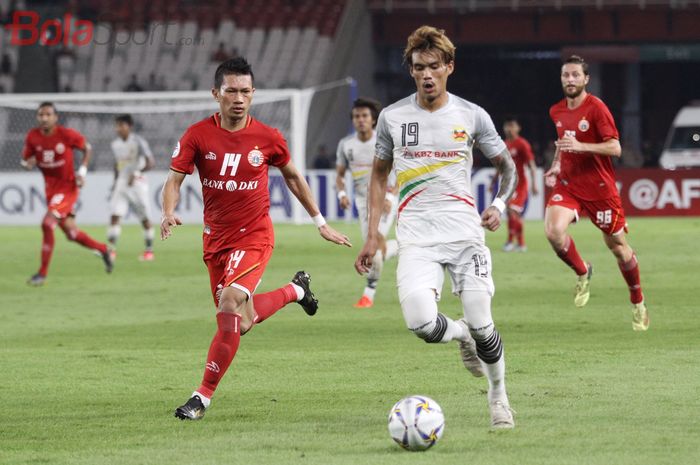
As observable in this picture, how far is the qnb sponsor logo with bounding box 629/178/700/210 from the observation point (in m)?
30.1

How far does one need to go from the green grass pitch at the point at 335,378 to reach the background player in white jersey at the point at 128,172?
425cm

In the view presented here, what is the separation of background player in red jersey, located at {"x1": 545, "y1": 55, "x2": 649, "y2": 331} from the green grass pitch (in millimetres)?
628

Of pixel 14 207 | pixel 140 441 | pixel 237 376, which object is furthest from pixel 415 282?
pixel 14 207

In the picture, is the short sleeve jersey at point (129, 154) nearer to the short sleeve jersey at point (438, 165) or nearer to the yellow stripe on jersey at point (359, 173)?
the yellow stripe on jersey at point (359, 173)

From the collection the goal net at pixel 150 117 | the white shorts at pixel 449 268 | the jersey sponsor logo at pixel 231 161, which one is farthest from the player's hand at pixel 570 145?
the goal net at pixel 150 117

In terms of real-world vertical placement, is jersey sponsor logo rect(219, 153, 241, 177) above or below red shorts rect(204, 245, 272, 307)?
above

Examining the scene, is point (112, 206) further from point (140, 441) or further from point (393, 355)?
point (140, 441)

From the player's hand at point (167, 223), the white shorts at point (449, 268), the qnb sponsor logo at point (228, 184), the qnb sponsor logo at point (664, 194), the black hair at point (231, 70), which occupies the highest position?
the black hair at point (231, 70)

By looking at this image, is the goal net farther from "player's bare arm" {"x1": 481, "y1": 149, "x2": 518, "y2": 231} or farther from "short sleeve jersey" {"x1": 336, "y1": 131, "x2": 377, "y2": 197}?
"player's bare arm" {"x1": 481, "y1": 149, "x2": 518, "y2": 231}

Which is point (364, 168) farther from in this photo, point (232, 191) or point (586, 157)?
point (232, 191)

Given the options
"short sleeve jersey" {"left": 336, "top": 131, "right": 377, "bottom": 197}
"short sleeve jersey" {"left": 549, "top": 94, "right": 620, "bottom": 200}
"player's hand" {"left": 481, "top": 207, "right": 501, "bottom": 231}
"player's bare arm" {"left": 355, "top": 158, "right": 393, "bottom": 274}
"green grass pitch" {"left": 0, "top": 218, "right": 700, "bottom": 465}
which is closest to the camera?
"green grass pitch" {"left": 0, "top": 218, "right": 700, "bottom": 465}

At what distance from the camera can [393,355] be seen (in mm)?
10617

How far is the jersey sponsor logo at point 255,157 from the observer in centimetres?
846

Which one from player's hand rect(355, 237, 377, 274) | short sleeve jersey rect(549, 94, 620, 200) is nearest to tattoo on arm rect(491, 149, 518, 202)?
player's hand rect(355, 237, 377, 274)
